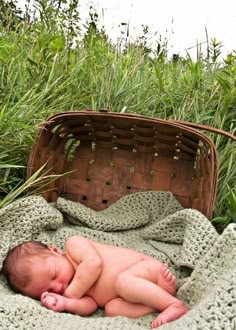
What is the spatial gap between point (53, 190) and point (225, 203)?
2.29ft

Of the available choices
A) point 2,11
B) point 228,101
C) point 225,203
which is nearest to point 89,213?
point 225,203

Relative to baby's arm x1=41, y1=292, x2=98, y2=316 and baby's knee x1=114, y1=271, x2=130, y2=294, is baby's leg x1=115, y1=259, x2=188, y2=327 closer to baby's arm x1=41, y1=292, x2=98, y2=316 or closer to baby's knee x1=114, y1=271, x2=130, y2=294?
baby's knee x1=114, y1=271, x2=130, y2=294

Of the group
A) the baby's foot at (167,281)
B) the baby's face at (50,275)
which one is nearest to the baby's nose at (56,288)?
the baby's face at (50,275)

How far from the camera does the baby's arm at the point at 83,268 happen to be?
1.73 meters

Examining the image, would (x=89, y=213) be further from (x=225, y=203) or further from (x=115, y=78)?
(x=115, y=78)

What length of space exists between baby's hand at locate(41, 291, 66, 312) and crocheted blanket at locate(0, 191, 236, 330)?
79 mm

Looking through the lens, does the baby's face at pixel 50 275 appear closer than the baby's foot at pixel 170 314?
No

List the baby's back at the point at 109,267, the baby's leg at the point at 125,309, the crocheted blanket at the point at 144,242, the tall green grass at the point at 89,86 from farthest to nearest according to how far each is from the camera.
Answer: the tall green grass at the point at 89,86 → the baby's back at the point at 109,267 → the baby's leg at the point at 125,309 → the crocheted blanket at the point at 144,242

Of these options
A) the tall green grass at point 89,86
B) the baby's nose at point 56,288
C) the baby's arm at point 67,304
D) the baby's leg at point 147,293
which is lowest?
the baby's arm at point 67,304

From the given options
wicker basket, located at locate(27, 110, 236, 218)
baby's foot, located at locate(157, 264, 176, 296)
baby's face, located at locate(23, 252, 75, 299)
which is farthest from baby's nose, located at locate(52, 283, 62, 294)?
wicker basket, located at locate(27, 110, 236, 218)

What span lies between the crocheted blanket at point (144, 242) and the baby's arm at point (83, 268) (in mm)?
96

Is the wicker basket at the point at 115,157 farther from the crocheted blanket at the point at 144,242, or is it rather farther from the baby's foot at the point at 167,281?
the baby's foot at the point at 167,281

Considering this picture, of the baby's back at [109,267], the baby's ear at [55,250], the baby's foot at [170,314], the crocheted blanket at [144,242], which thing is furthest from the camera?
the baby's ear at [55,250]

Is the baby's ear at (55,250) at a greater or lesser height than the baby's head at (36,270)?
greater
